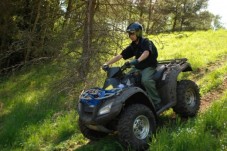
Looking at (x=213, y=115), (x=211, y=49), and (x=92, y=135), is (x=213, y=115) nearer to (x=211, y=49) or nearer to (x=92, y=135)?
(x=92, y=135)

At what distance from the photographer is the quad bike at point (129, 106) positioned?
589 centimetres

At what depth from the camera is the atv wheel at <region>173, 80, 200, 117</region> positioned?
716 cm

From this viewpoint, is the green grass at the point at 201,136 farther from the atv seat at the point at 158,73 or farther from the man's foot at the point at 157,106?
the atv seat at the point at 158,73

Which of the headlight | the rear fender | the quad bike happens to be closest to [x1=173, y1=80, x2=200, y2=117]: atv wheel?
the quad bike

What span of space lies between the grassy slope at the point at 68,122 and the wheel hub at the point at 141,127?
29 cm

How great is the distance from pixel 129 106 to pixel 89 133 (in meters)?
1.18

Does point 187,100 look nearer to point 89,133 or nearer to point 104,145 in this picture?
point 104,145

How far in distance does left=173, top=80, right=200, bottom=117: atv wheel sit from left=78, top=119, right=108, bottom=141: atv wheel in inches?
62.8

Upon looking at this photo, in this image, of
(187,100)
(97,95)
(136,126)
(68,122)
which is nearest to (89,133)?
(97,95)

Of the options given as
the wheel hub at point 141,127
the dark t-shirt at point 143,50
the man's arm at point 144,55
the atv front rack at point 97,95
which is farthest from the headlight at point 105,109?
the dark t-shirt at point 143,50

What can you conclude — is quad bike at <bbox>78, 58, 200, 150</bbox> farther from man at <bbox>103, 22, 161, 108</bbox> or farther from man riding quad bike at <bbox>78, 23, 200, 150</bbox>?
man at <bbox>103, 22, 161, 108</bbox>

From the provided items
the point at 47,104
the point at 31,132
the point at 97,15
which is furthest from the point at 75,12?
the point at 31,132

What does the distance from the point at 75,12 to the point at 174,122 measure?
6539mm

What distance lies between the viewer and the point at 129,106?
6164mm
